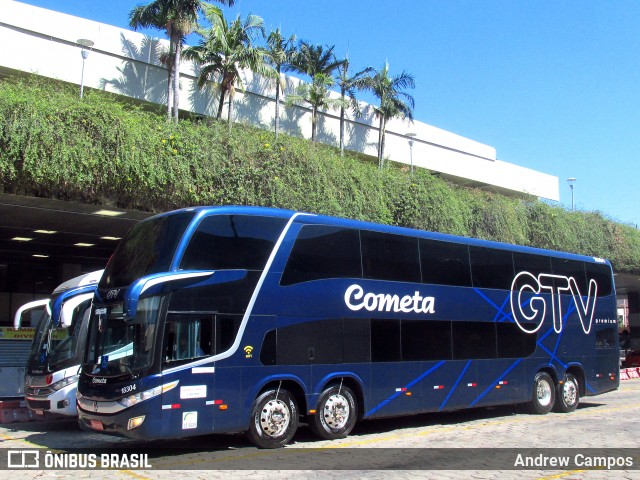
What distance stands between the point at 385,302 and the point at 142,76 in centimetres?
2483

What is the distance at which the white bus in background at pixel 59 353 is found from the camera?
42.2 ft

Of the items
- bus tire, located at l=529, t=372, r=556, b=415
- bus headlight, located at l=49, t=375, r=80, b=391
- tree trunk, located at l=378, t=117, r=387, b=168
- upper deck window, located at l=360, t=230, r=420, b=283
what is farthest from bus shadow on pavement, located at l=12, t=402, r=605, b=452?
tree trunk, located at l=378, t=117, r=387, b=168

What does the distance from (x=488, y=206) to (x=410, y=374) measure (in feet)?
44.1

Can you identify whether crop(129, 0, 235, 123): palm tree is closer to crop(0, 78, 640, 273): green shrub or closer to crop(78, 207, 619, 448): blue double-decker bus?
crop(0, 78, 640, 273): green shrub

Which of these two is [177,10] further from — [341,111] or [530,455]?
[530,455]

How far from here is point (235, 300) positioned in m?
10.3

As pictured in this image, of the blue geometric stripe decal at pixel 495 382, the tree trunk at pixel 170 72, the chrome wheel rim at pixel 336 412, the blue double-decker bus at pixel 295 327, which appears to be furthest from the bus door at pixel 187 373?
the tree trunk at pixel 170 72

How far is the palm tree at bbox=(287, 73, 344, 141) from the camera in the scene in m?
39.5

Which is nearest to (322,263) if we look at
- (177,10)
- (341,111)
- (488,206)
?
(488,206)

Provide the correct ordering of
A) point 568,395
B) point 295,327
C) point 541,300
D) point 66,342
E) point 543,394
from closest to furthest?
point 295,327, point 66,342, point 541,300, point 543,394, point 568,395

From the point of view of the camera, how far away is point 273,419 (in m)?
10.6

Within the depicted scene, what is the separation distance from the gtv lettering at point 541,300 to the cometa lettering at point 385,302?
3138 millimetres

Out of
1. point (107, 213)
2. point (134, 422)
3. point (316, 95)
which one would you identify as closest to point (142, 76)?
point (316, 95)

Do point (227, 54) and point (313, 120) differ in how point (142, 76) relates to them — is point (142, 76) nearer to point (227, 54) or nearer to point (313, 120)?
point (227, 54)
